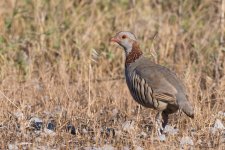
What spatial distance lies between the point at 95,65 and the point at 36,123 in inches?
122

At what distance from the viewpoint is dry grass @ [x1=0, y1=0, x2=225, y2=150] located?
662 centimetres

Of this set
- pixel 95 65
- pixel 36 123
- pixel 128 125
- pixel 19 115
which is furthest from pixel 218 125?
pixel 95 65

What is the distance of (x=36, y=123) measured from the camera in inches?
278

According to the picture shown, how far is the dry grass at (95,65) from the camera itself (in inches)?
261

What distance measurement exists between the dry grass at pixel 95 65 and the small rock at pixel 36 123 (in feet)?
0.36

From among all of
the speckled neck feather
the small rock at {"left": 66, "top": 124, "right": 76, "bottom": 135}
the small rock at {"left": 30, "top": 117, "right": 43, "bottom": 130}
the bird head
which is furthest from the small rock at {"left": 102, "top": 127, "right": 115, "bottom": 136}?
the bird head

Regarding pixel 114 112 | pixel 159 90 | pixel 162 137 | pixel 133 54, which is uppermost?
pixel 133 54

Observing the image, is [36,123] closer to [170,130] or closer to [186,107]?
[170,130]

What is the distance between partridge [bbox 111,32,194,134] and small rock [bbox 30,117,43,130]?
1021mm

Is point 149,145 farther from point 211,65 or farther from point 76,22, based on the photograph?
point 76,22

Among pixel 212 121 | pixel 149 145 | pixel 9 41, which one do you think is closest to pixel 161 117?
pixel 212 121

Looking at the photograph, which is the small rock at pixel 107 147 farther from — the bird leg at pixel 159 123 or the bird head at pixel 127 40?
the bird head at pixel 127 40

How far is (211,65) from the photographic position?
9773 millimetres

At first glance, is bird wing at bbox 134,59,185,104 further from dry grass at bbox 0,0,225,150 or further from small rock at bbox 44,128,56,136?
small rock at bbox 44,128,56,136
